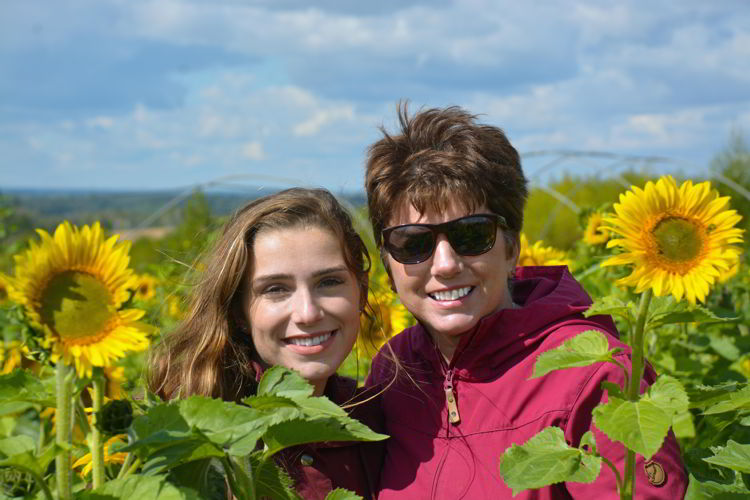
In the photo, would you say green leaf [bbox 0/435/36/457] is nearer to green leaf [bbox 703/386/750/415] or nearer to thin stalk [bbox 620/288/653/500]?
thin stalk [bbox 620/288/653/500]

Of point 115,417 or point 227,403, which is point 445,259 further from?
point 115,417

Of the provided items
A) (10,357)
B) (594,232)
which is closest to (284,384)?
(10,357)

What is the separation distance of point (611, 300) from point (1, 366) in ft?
6.23

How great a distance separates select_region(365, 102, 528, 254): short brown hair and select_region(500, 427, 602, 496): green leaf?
869mm

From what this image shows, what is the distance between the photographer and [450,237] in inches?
86.7

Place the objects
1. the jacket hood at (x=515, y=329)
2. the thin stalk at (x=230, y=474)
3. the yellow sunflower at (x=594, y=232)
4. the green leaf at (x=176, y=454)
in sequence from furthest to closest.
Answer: the yellow sunflower at (x=594, y=232) < the jacket hood at (x=515, y=329) < the thin stalk at (x=230, y=474) < the green leaf at (x=176, y=454)

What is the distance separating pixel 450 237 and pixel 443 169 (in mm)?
179

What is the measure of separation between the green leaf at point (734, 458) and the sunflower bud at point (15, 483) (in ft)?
3.76

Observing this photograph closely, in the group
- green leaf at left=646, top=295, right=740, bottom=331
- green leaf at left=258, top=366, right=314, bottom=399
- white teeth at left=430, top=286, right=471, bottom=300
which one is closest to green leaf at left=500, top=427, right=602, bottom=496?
green leaf at left=646, top=295, right=740, bottom=331

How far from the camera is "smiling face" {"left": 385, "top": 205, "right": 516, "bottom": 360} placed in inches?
86.3

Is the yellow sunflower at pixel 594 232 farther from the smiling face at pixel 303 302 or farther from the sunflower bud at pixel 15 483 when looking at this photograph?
the sunflower bud at pixel 15 483

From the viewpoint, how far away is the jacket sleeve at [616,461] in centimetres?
171

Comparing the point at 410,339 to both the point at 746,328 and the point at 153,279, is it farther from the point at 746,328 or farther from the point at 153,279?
the point at 153,279

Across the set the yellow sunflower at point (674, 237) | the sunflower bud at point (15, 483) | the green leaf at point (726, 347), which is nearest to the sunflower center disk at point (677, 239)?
the yellow sunflower at point (674, 237)
